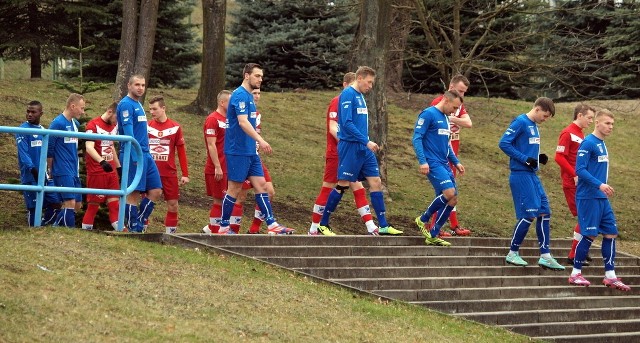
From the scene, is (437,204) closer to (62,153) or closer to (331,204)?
(331,204)

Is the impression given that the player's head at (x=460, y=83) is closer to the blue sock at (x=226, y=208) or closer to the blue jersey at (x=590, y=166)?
the blue jersey at (x=590, y=166)

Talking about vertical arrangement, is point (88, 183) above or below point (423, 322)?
above

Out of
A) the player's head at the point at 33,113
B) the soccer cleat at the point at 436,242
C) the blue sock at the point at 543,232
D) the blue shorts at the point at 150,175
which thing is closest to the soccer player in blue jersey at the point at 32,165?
the player's head at the point at 33,113

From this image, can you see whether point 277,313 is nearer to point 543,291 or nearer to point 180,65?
point 543,291

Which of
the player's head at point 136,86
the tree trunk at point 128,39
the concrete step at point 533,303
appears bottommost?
the concrete step at point 533,303

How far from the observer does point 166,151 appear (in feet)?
48.3

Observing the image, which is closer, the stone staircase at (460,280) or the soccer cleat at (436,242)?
the stone staircase at (460,280)

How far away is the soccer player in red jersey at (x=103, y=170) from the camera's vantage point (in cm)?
1385

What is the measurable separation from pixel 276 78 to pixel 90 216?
22079 millimetres

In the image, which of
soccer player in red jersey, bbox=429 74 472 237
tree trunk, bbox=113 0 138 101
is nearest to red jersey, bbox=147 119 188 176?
soccer player in red jersey, bbox=429 74 472 237

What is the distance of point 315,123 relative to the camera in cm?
2938

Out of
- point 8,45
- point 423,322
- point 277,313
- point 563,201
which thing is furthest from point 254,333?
point 8,45

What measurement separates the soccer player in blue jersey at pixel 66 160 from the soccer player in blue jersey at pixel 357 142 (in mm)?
3224

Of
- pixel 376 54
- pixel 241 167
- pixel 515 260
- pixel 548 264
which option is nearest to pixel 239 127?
pixel 241 167
